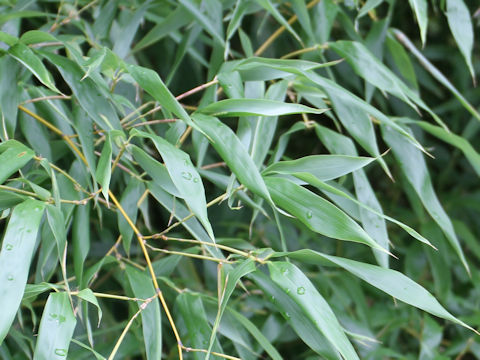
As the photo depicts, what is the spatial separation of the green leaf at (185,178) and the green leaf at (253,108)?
80 millimetres

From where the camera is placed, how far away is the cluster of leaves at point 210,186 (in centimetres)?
56

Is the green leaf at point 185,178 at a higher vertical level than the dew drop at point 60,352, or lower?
higher

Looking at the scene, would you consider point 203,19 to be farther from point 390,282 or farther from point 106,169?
point 390,282

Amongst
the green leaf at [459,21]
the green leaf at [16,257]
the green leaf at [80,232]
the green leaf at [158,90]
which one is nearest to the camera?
the green leaf at [16,257]

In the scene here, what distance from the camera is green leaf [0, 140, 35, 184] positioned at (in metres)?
0.55

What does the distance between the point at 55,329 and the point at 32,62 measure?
0.28m

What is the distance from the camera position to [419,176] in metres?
0.78

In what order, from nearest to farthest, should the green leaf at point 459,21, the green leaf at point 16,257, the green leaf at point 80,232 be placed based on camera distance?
the green leaf at point 16,257
the green leaf at point 80,232
the green leaf at point 459,21

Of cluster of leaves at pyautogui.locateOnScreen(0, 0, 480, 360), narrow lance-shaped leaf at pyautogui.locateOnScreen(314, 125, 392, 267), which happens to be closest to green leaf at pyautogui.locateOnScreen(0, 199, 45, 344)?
cluster of leaves at pyautogui.locateOnScreen(0, 0, 480, 360)

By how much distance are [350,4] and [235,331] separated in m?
0.48

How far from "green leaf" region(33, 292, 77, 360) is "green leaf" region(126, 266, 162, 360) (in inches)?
3.2

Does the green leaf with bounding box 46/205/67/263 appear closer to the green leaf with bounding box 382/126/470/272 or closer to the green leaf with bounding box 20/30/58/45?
the green leaf with bounding box 20/30/58/45

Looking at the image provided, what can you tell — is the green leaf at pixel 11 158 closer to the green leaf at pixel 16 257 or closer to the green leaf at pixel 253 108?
the green leaf at pixel 16 257

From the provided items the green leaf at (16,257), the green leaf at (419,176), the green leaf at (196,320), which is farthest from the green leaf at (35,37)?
the green leaf at (419,176)
